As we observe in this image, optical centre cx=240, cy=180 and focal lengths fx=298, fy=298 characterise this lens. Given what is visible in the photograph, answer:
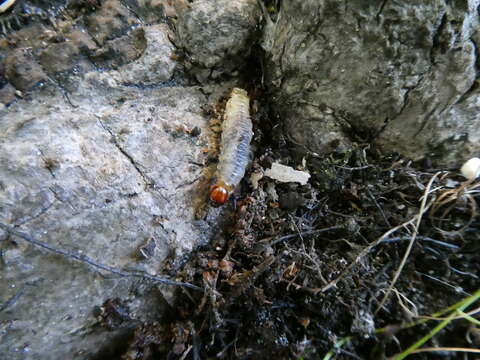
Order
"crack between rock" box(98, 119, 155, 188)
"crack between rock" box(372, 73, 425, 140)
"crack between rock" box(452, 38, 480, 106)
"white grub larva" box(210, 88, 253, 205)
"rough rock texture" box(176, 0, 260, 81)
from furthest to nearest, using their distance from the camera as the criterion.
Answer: "rough rock texture" box(176, 0, 260, 81)
"white grub larva" box(210, 88, 253, 205)
"crack between rock" box(98, 119, 155, 188)
"crack between rock" box(372, 73, 425, 140)
"crack between rock" box(452, 38, 480, 106)

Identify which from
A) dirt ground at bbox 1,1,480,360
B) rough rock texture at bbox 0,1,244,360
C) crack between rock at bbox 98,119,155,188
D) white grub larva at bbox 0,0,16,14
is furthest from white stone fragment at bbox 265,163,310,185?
white grub larva at bbox 0,0,16,14

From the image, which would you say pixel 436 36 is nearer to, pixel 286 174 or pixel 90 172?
pixel 286 174

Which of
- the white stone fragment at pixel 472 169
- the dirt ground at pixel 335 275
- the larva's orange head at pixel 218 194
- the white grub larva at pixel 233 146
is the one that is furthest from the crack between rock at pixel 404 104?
the larva's orange head at pixel 218 194

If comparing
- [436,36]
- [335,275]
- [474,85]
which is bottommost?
[335,275]

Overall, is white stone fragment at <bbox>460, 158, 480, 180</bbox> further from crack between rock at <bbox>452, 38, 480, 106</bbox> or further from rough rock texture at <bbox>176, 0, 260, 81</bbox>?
rough rock texture at <bbox>176, 0, 260, 81</bbox>

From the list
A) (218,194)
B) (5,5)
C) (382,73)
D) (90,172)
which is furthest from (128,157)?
(382,73)

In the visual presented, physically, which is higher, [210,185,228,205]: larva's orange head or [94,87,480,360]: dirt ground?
[210,185,228,205]: larva's orange head
